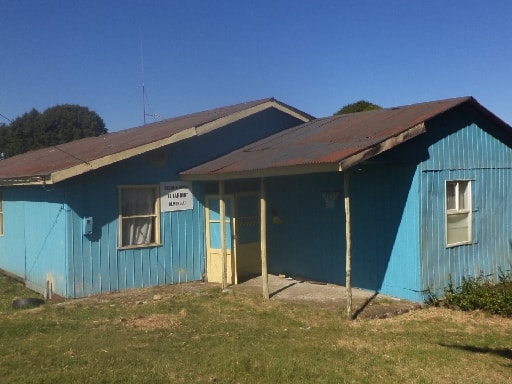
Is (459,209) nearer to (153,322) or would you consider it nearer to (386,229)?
(386,229)

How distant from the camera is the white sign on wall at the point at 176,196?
38.3ft

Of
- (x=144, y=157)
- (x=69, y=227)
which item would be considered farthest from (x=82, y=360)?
(x=144, y=157)

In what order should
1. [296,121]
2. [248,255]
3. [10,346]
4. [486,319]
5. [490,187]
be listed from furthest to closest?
[296,121], [248,255], [490,187], [486,319], [10,346]

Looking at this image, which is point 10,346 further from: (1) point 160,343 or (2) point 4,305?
(2) point 4,305

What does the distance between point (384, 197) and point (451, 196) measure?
1.44 m

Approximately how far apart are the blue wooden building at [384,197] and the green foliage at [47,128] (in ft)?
128

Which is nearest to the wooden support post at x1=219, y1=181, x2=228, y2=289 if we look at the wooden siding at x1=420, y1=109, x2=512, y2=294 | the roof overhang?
the roof overhang

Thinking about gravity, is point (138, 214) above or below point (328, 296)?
above

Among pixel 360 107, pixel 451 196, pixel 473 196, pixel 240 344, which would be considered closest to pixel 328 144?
pixel 451 196

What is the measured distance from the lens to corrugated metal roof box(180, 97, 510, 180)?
8336 mm

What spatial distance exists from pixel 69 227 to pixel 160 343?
4.08 m

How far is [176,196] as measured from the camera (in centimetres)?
1186

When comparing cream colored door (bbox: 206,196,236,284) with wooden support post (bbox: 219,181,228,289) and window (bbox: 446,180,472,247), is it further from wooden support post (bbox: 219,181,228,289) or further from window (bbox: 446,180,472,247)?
window (bbox: 446,180,472,247)

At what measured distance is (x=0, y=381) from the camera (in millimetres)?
5758
